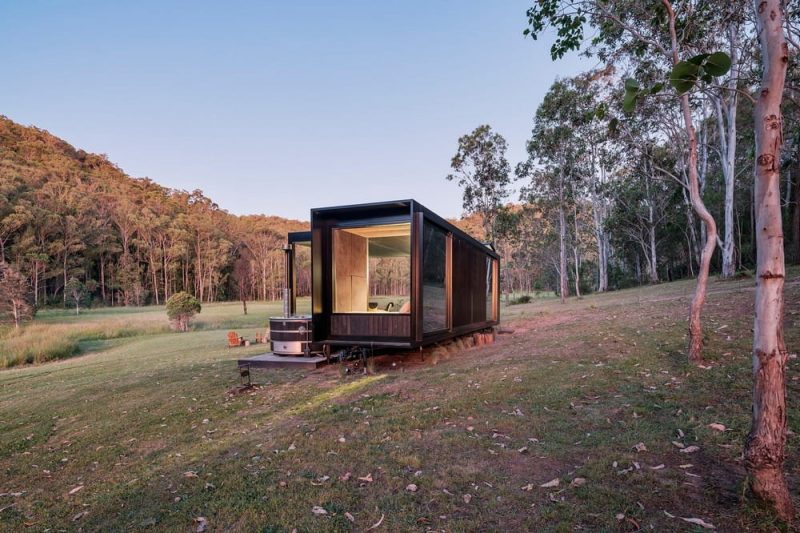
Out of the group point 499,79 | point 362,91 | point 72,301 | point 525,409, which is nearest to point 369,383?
point 525,409

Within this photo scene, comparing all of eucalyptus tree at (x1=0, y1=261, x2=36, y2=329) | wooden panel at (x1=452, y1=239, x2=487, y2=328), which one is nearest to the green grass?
eucalyptus tree at (x1=0, y1=261, x2=36, y2=329)

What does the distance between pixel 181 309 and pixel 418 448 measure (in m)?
18.7

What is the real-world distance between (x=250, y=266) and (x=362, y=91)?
1271 inches

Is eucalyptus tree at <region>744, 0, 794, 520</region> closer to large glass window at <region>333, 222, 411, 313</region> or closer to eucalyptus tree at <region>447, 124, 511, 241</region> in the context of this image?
large glass window at <region>333, 222, 411, 313</region>

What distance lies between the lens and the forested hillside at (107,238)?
3244 cm

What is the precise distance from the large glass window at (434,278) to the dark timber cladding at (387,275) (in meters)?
0.02

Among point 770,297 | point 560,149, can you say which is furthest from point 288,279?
point 560,149

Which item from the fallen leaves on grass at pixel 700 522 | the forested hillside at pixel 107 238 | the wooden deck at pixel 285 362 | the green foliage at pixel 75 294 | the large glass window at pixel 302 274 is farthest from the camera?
the forested hillside at pixel 107 238

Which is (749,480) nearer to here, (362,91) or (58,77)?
(362,91)

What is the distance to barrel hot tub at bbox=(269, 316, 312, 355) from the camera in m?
7.59

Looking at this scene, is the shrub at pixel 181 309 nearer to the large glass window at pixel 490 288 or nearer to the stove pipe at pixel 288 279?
the stove pipe at pixel 288 279

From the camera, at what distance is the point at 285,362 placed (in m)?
7.23

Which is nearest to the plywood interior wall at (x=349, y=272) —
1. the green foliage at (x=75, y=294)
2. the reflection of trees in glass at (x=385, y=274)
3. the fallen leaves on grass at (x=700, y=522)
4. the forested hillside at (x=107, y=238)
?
the reflection of trees in glass at (x=385, y=274)

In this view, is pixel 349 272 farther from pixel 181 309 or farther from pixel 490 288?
pixel 181 309
